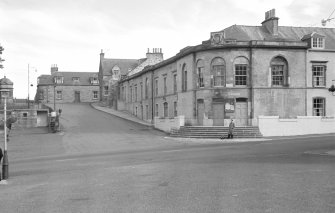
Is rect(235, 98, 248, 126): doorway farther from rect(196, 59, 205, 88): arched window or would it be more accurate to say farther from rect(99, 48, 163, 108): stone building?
rect(99, 48, 163, 108): stone building

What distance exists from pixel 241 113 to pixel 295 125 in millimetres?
4808

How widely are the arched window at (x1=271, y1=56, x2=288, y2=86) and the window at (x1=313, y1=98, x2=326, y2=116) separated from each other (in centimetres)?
362

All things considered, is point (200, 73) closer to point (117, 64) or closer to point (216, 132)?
point (216, 132)

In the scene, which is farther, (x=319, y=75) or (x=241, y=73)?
(x=319, y=75)

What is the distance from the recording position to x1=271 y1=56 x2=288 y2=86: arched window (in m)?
37.0

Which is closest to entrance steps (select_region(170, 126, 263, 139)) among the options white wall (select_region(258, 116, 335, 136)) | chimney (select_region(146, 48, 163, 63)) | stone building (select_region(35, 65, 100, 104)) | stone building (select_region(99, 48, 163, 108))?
white wall (select_region(258, 116, 335, 136))

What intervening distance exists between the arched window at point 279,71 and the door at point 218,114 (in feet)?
17.0

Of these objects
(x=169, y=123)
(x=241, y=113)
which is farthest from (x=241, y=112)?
(x=169, y=123)

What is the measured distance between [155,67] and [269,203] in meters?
42.0

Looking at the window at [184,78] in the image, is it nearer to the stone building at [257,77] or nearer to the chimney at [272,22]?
the stone building at [257,77]

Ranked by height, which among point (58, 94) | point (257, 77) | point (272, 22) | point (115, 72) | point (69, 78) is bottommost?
point (257, 77)

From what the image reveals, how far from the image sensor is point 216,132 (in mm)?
34844

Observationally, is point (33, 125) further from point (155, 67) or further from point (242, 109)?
point (242, 109)

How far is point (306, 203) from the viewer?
9422mm
